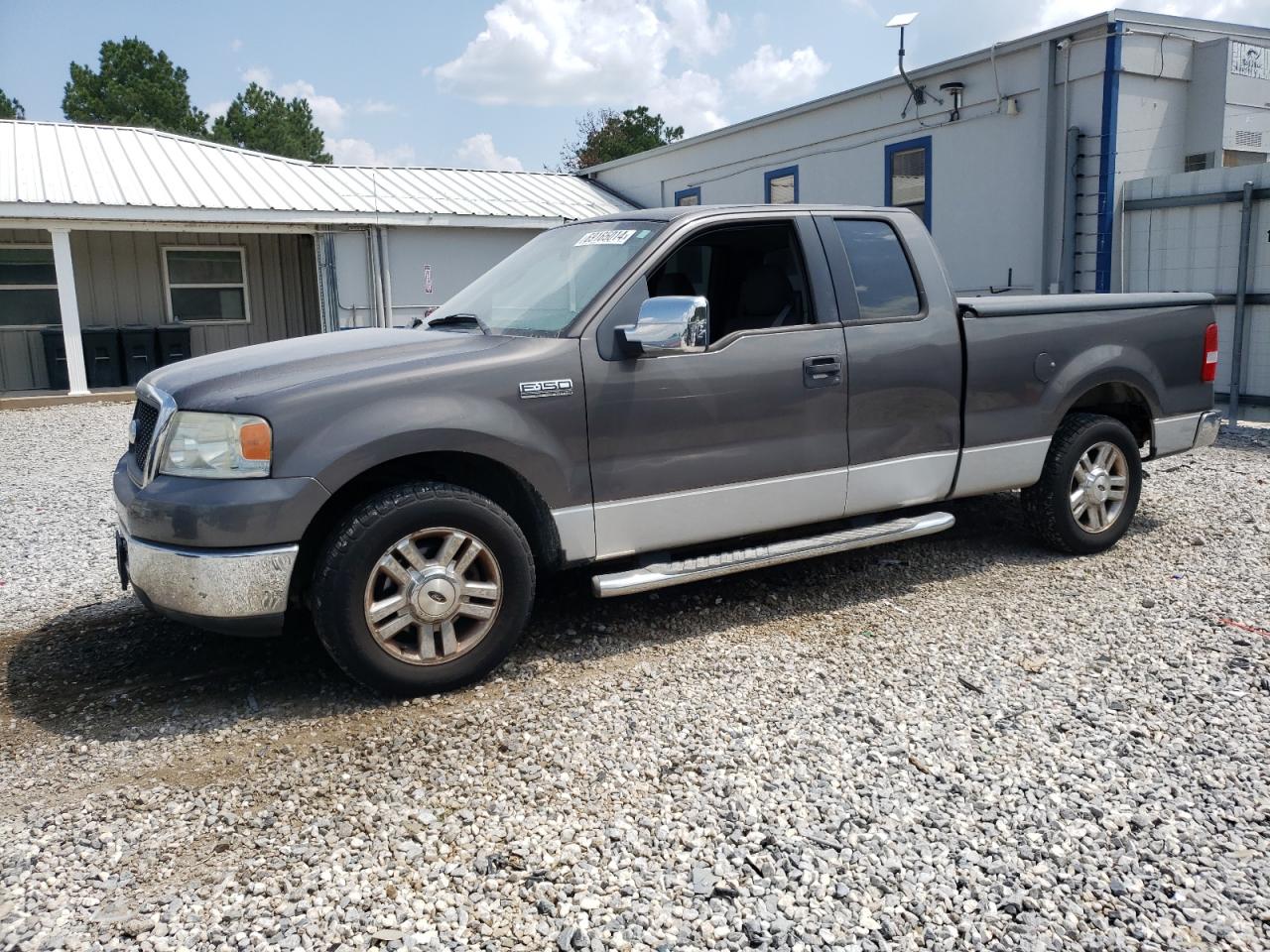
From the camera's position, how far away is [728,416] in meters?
4.57

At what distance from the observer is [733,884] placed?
111 inches

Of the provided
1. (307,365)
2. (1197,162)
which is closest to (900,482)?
(307,365)

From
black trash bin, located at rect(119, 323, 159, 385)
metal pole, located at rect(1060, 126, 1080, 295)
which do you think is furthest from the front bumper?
black trash bin, located at rect(119, 323, 159, 385)

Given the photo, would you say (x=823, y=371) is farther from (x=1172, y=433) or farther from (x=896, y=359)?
(x=1172, y=433)

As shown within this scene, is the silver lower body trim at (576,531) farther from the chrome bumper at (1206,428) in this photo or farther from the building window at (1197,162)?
the building window at (1197,162)

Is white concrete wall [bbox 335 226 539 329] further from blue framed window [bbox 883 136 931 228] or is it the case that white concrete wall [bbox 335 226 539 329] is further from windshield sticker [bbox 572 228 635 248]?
windshield sticker [bbox 572 228 635 248]

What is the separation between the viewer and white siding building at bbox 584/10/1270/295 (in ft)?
38.2

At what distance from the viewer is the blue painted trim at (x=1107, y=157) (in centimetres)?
1138

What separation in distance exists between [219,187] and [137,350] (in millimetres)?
3209

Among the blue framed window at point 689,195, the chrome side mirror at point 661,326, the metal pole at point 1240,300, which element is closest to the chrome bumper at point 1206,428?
the chrome side mirror at point 661,326

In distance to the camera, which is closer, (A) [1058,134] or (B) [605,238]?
(B) [605,238]

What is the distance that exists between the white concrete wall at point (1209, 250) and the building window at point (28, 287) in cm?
1699

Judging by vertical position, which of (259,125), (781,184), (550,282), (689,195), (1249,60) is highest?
(259,125)

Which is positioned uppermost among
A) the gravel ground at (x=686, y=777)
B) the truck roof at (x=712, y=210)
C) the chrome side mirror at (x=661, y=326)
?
the truck roof at (x=712, y=210)
